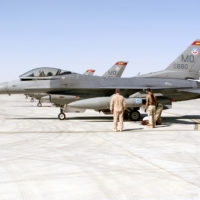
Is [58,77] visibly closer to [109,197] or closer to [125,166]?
[125,166]

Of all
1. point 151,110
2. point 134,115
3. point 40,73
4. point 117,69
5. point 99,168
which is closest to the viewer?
point 99,168

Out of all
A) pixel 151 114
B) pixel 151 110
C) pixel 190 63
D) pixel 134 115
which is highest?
pixel 190 63

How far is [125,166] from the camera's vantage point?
6176mm

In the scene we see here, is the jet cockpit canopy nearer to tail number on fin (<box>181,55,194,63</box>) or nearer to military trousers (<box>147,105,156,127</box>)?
military trousers (<box>147,105,156,127</box>)

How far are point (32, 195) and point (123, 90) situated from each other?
40.2 ft

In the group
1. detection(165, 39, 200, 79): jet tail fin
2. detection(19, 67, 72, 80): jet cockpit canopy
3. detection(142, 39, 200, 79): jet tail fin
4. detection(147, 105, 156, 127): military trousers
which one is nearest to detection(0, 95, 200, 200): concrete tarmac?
detection(147, 105, 156, 127): military trousers

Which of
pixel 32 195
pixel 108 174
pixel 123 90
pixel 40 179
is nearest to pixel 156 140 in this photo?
pixel 108 174

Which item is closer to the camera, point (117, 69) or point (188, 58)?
point (188, 58)

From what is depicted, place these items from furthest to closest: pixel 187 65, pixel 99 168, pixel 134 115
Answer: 1. pixel 187 65
2. pixel 134 115
3. pixel 99 168

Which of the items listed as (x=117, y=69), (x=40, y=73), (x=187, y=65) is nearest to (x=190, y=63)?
(x=187, y=65)

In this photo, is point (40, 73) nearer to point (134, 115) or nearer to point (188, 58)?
point (134, 115)

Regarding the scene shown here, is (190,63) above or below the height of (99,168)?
above

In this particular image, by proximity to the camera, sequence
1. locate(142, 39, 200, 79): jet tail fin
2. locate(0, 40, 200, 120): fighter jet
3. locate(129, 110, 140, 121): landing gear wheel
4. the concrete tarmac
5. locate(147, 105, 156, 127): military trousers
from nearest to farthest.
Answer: the concrete tarmac
locate(147, 105, 156, 127): military trousers
locate(0, 40, 200, 120): fighter jet
locate(129, 110, 140, 121): landing gear wheel
locate(142, 39, 200, 79): jet tail fin

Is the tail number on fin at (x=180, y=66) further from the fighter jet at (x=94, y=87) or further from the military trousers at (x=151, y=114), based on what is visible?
the military trousers at (x=151, y=114)
